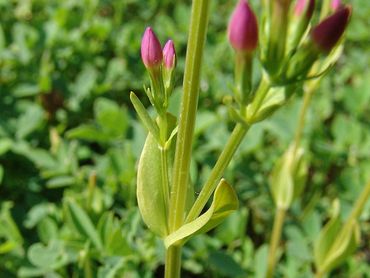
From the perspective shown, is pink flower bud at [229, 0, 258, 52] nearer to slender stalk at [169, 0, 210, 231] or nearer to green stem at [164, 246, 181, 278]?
slender stalk at [169, 0, 210, 231]

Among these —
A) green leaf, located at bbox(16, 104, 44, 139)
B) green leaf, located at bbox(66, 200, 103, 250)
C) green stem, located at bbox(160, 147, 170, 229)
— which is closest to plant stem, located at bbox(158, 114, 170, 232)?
green stem, located at bbox(160, 147, 170, 229)

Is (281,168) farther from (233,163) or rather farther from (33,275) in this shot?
(33,275)

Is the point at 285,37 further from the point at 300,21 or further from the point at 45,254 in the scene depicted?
the point at 45,254

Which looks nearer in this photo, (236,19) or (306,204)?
(236,19)

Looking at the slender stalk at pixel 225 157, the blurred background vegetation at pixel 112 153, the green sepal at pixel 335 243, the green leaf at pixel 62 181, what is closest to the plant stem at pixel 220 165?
the slender stalk at pixel 225 157

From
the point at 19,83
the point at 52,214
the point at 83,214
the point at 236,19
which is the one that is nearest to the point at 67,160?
the point at 52,214

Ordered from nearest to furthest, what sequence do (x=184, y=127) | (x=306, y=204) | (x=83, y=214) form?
1. (x=184, y=127)
2. (x=83, y=214)
3. (x=306, y=204)

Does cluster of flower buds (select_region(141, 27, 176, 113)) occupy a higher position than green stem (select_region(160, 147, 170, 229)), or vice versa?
cluster of flower buds (select_region(141, 27, 176, 113))
